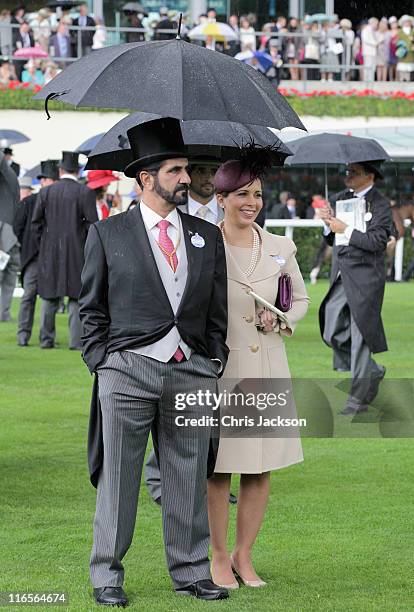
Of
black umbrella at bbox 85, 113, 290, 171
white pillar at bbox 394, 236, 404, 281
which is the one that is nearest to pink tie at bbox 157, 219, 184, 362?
black umbrella at bbox 85, 113, 290, 171

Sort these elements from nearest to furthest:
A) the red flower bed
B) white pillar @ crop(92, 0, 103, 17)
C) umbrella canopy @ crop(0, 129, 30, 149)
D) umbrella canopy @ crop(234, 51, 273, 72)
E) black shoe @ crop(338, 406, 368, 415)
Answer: black shoe @ crop(338, 406, 368, 415), umbrella canopy @ crop(0, 129, 30, 149), umbrella canopy @ crop(234, 51, 273, 72), the red flower bed, white pillar @ crop(92, 0, 103, 17)

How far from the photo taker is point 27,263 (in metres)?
16.4

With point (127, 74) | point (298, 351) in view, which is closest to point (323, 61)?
point (298, 351)

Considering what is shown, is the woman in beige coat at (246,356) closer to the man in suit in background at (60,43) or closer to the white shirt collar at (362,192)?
the white shirt collar at (362,192)

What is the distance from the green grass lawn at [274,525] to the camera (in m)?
5.82

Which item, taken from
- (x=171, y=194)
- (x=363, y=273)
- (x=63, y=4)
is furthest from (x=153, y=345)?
(x=63, y=4)

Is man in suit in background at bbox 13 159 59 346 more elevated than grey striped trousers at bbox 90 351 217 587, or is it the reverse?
grey striped trousers at bbox 90 351 217 587

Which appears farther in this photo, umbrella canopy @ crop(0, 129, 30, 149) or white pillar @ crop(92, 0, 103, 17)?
white pillar @ crop(92, 0, 103, 17)

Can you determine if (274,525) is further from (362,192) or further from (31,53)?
(31,53)

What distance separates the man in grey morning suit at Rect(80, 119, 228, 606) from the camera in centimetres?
542

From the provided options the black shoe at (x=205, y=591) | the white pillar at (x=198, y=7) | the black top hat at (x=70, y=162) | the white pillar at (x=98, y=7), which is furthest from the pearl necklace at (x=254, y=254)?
the white pillar at (x=198, y=7)

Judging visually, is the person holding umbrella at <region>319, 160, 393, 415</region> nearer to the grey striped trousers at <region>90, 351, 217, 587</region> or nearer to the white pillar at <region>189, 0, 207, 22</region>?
the grey striped trousers at <region>90, 351, 217, 587</region>

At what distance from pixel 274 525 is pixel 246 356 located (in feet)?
5.25

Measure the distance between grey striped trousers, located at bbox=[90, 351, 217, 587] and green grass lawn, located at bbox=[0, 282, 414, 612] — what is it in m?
0.19
